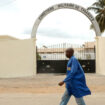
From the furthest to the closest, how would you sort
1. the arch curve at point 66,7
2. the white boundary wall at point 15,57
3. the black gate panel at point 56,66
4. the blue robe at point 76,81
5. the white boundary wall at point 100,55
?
the arch curve at point 66,7
the black gate panel at point 56,66
the white boundary wall at point 100,55
the white boundary wall at point 15,57
the blue robe at point 76,81

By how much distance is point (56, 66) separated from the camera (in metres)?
19.3

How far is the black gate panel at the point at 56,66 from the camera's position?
1906 cm

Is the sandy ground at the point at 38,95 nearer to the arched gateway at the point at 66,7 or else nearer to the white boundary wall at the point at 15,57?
the white boundary wall at the point at 15,57

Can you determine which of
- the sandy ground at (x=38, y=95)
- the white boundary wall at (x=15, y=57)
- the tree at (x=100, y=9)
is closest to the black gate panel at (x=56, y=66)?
the sandy ground at (x=38, y=95)

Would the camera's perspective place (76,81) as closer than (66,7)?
Yes

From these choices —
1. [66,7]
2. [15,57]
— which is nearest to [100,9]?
[66,7]

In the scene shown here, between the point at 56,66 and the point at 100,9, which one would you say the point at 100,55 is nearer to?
the point at 56,66

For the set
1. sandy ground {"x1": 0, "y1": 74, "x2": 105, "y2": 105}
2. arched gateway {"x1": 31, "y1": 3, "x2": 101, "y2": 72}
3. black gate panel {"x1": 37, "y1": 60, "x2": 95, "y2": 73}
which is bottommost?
sandy ground {"x1": 0, "y1": 74, "x2": 105, "y2": 105}

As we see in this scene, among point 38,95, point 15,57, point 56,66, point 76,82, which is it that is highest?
point 15,57

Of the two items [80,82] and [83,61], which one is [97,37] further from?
[80,82]

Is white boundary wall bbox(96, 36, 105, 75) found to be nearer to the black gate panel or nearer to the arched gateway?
the black gate panel

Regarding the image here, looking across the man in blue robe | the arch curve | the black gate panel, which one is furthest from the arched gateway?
the man in blue robe

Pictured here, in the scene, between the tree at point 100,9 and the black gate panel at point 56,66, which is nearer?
the black gate panel at point 56,66

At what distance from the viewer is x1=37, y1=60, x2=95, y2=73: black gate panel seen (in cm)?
1906
